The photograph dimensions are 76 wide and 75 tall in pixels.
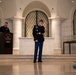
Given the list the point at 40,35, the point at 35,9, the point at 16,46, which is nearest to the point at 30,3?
the point at 35,9

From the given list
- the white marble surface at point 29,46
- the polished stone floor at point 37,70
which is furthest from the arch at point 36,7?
the polished stone floor at point 37,70

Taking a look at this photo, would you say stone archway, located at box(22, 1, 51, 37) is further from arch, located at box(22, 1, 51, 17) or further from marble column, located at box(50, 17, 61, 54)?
marble column, located at box(50, 17, 61, 54)

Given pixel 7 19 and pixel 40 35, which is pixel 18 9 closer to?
pixel 7 19

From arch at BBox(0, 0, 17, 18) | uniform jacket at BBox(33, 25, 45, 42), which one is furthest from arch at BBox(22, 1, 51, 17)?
uniform jacket at BBox(33, 25, 45, 42)

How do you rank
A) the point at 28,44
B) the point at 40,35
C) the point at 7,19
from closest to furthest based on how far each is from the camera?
the point at 40,35
the point at 28,44
the point at 7,19

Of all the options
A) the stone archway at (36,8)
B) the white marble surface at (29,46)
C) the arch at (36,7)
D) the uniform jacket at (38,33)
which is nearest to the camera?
the uniform jacket at (38,33)

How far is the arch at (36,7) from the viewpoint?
17583 millimetres

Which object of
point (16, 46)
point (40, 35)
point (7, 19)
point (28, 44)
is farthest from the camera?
point (7, 19)

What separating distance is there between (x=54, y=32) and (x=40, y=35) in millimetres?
9220

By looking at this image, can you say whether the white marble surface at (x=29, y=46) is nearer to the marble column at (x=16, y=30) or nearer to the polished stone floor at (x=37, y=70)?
the marble column at (x=16, y=30)

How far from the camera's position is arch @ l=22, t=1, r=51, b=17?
1758 centimetres

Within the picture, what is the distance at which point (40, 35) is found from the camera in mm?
7879

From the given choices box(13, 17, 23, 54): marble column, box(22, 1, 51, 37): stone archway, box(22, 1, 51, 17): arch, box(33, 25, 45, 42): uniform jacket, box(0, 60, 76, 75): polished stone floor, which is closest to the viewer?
box(0, 60, 76, 75): polished stone floor

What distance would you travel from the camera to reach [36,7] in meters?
18.2
